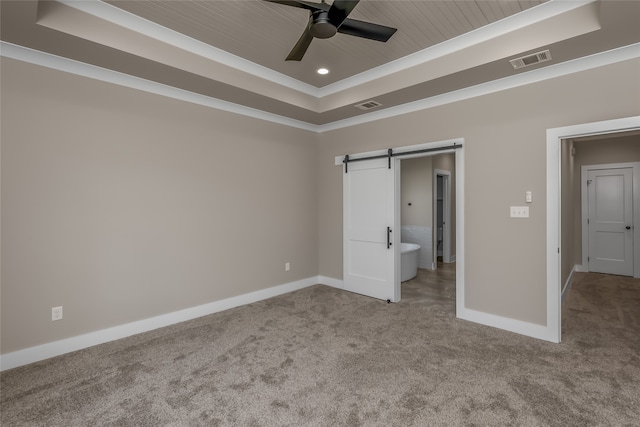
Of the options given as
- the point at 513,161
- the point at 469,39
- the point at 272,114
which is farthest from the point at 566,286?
the point at 272,114

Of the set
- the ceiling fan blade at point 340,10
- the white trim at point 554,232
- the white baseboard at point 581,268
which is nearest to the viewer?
the ceiling fan blade at point 340,10

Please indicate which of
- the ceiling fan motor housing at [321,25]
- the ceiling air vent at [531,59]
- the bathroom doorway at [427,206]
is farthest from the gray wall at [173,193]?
the bathroom doorway at [427,206]

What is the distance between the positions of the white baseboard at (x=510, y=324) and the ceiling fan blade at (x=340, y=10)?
3334mm

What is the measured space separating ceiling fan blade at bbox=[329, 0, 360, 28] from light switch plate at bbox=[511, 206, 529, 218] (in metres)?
2.61

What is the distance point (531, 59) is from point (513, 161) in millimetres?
988

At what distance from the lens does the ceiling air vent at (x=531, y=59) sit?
279cm

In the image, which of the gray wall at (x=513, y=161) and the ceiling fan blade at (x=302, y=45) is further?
the gray wall at (x=513, y=161)

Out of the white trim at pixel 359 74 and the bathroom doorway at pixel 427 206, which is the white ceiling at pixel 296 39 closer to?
the white trim at pixel 359 74

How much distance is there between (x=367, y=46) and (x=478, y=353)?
3207 mm

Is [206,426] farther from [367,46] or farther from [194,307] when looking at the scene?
[367,46]

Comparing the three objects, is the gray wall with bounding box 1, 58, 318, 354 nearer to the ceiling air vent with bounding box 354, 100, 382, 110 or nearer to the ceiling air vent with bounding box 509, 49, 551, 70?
the ceiling air vent with bounding box 354, 100, 382, 110

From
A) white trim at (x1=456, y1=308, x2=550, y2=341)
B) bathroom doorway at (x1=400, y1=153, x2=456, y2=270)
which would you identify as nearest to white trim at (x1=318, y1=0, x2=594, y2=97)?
bathroom doorway at (x1=400, y1=153, x2=456, y2=270)

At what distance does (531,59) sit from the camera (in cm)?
288

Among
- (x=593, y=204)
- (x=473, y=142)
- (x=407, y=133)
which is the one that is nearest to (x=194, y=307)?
(x=407, y=133)
